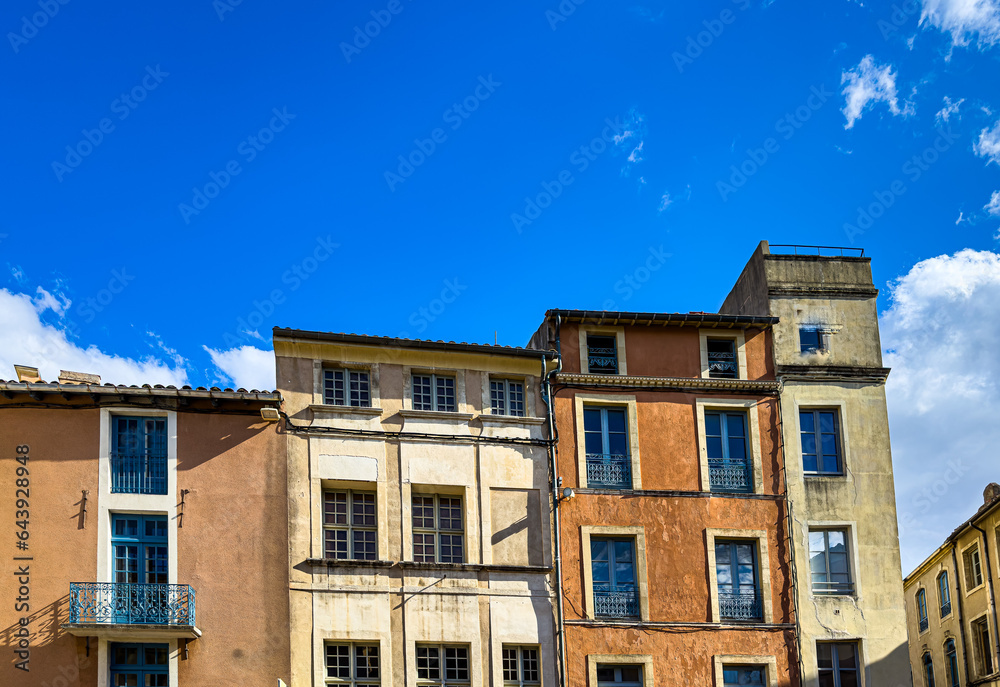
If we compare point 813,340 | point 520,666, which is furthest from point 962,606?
point 520,666

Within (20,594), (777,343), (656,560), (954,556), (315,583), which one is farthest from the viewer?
(954,556)

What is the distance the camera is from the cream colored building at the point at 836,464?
2883 centimetres

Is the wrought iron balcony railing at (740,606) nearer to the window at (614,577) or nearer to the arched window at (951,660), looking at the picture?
the window at (614,577)

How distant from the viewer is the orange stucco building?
28141 mm

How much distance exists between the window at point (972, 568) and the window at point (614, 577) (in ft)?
51.1

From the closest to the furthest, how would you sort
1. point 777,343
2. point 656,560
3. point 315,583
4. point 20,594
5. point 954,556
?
point 20,594 → point 315,583 → point 656,560 → point 777,343 → point 954,556

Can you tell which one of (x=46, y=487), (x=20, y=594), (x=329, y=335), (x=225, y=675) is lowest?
(x=225, y=675)

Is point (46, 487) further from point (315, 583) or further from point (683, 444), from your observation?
point (683, 444)

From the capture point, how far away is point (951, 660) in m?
41.6

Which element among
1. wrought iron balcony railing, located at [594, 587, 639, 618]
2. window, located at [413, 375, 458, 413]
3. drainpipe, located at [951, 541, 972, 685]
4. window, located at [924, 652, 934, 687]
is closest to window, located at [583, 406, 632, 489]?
wrought iron balcony railing, located at [594, 587, 639, 618]

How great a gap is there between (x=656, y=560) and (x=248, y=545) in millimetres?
9075

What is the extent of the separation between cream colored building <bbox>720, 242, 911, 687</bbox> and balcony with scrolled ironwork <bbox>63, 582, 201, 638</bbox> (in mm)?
13671

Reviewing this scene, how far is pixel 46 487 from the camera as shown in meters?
25.8

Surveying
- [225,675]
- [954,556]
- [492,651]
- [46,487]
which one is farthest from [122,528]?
[954,556]
